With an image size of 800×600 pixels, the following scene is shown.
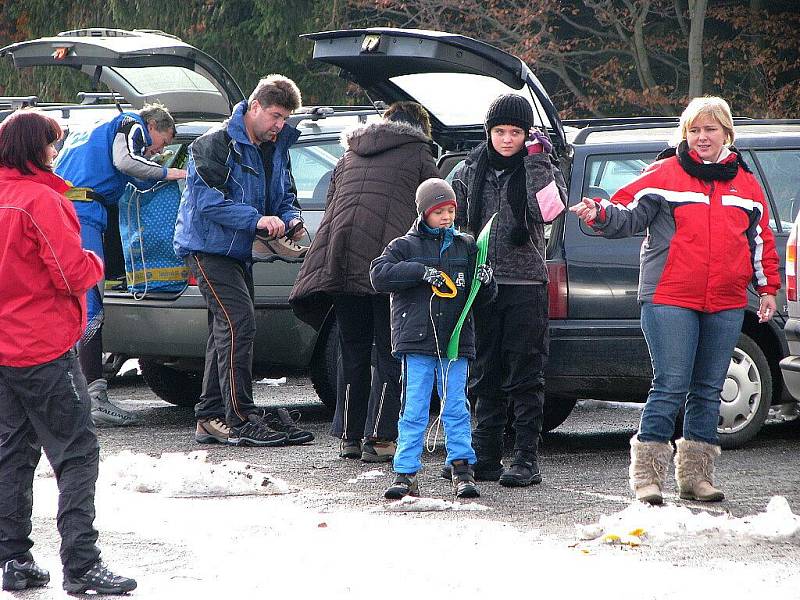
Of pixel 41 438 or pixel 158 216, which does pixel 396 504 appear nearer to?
pixel 41 438

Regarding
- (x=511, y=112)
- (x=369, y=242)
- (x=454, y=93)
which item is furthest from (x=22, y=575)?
(x=454, y=93)

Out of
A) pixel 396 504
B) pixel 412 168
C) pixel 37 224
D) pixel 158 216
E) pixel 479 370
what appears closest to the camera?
pixel 37 224

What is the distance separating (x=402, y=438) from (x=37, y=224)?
2.28 meters

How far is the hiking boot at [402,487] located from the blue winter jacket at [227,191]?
202 centimetres

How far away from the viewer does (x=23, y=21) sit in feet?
77.5

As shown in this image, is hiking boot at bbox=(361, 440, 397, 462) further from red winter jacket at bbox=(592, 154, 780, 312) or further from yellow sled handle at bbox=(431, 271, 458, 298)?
red winter jacket at bbox=(592, 154, 780, 312)

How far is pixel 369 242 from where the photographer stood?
740cm

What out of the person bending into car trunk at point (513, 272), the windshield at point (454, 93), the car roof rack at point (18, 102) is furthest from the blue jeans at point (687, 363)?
the car roof rack at point (18, 102)

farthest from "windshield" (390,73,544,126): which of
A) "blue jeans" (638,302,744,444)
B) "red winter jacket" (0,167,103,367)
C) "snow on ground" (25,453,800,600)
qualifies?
"red winter jacket" (0,167,103,367)

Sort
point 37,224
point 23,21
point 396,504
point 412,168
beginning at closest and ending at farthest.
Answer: point 37,224
point 396,504
point 412,168
point 23,21

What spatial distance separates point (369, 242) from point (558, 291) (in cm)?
100

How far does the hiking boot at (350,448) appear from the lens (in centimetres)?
766

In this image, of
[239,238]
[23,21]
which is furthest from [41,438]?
[23,21]

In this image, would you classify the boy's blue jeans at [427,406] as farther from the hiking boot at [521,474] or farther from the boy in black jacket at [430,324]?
the hiking boot at [521,474]
